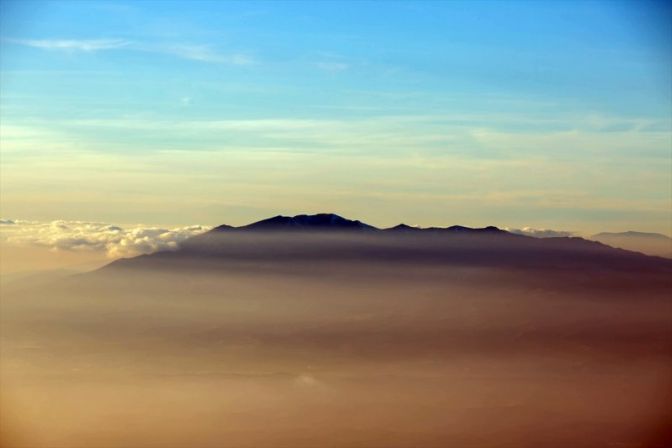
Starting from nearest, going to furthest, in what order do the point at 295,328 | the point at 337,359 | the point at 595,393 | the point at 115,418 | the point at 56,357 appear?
the point at 115,418
the point at 595,393
the point at 56,357
the point at 337,359
the point at 295,328

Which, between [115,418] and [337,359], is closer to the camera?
[115,418]

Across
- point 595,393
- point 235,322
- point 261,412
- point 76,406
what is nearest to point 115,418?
point 76,406

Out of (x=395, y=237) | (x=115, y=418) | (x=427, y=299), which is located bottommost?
(x=115, y=418)

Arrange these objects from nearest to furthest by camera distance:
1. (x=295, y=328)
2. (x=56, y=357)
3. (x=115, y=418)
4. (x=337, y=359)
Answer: (x=115, y=418), (x=56, y=357), (x=337, y=359), (x=295, y=328)

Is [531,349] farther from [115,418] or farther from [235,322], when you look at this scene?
[115,418]

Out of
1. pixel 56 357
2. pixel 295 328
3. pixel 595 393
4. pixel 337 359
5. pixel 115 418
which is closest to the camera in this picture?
pixel 115 418

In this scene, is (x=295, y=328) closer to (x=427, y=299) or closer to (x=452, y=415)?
(x=427, y=299)

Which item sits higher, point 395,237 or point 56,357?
point 395,237

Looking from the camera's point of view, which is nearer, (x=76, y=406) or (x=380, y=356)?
(x=76, y=406)

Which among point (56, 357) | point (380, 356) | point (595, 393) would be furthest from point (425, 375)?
point (56, 357)
